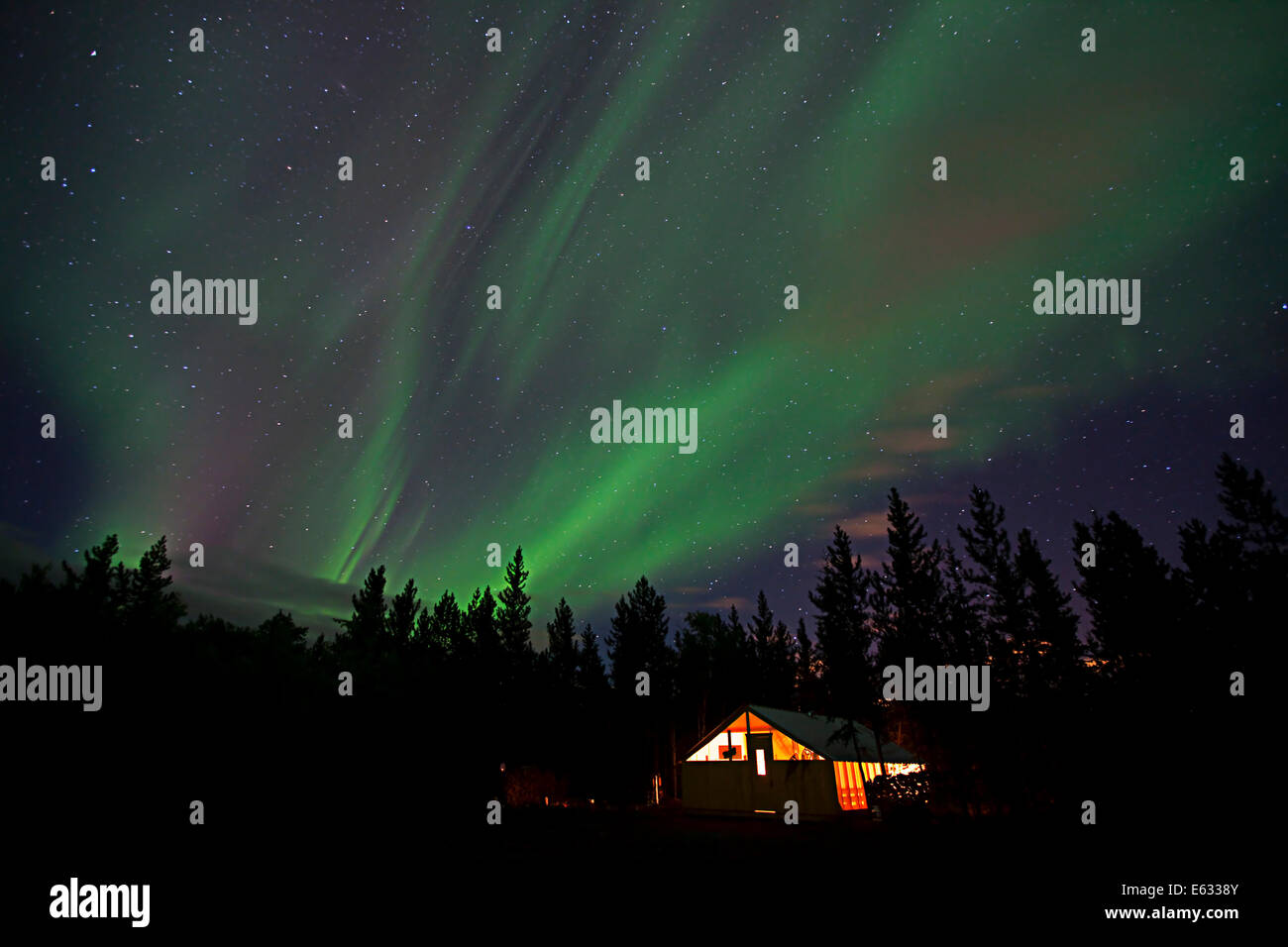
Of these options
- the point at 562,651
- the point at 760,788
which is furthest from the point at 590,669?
the point at 760,788

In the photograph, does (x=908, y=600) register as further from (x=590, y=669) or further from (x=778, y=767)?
(x=590, y=669)

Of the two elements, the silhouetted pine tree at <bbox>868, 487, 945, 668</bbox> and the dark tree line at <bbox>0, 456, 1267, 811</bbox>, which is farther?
the silhouetted pine tree at <bbox>868, 487, 945, 668</bbox>

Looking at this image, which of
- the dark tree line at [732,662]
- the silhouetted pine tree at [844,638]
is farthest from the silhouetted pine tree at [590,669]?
the silhouetted pine tree at [844,638]

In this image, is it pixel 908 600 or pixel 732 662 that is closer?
pixel 908 600

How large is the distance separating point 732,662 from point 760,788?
28874 millimetres

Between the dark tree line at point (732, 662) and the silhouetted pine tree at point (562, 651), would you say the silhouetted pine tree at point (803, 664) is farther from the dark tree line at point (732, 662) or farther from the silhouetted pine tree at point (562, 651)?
the silhouetted pine tree at point (562, 651)

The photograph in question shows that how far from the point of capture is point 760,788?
32594 mm

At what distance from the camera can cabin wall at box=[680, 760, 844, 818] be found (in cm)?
3053

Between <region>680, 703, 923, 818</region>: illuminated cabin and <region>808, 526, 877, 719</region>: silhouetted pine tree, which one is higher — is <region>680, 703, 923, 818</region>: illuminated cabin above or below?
below

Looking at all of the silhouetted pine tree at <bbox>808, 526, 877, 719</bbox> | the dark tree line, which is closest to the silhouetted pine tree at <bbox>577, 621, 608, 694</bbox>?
the dark tree line

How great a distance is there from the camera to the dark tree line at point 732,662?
12297 millimetres

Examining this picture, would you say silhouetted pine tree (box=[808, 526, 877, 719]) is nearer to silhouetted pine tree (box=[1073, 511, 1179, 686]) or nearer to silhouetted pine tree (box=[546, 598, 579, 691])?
silhouetted pine tree (box=[1073, 511, 1179, 686])

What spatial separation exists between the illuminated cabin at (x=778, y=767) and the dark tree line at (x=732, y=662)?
2.11 m
